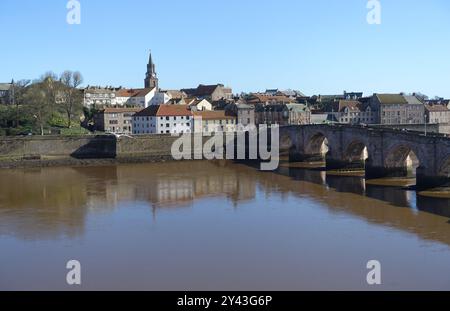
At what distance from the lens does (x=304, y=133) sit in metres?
45.5

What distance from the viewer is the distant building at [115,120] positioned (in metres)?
58.5

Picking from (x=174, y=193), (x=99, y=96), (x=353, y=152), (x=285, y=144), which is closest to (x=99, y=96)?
(x=99, y=96)

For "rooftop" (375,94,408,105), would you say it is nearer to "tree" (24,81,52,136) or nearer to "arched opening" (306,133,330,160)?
"arched opening" (306,133,330,160)

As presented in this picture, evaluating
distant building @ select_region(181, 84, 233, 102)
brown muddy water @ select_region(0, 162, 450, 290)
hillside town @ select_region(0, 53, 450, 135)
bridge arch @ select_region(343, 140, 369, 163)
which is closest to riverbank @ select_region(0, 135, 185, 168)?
hillside town @ select_region(0, 53, 450, 135)

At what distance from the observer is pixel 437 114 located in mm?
71812

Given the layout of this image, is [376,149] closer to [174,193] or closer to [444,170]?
[444,170]

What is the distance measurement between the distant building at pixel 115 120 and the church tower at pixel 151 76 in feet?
84.7

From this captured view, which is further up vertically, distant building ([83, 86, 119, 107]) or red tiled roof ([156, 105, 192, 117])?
distant building ([83, 86, 119, 107])

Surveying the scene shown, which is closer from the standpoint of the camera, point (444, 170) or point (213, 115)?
point (444, 170)

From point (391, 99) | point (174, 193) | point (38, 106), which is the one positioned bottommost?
point (174, 193)

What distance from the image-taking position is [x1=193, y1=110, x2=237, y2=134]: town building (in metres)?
56.3

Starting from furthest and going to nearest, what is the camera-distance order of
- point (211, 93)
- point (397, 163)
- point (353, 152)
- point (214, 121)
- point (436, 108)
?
point (211, 93)
point (436, 108)
point (214, 121)
point (353, 152)
point (397, 163)

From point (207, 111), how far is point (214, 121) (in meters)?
1.55

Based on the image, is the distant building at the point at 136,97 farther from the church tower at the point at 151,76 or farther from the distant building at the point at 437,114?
the distant building at the point at 437,114
